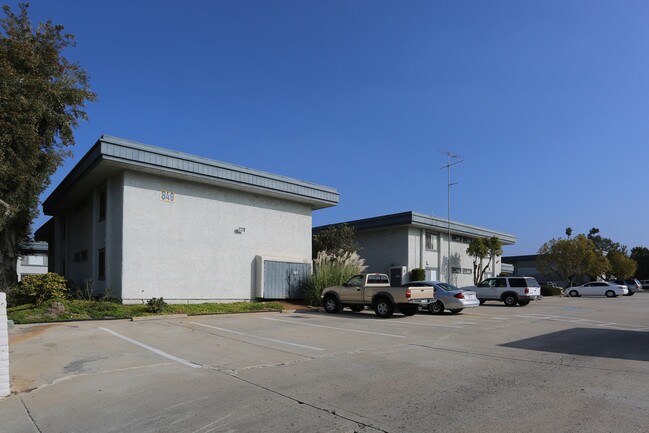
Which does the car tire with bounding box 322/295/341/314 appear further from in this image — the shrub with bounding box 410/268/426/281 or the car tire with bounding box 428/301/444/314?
the shrub with bounding box 410/268/426/281

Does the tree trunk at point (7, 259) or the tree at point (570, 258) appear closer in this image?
the tree trunk at point (7, 259)

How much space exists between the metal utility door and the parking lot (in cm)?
1053

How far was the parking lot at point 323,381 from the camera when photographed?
5496mm

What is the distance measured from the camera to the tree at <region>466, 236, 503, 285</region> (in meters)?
39.8

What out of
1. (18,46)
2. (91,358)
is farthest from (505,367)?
(18,46)

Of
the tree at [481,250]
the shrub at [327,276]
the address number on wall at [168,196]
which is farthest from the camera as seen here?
the tree at [481,250]

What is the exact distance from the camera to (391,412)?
226 inches

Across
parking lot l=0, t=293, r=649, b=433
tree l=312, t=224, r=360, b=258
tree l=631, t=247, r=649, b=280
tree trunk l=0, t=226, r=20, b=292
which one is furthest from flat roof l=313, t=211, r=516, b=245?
tree l=631, t=247, r=649, b=280

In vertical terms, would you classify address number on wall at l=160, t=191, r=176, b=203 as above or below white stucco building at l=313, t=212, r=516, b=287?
above

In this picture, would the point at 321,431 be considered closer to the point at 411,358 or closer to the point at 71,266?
the point at 411,358

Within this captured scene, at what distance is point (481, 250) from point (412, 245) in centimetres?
732

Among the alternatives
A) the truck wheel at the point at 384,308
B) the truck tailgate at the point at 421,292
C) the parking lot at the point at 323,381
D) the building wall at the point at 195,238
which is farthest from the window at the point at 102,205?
the truck tailgate at the point at 421,292

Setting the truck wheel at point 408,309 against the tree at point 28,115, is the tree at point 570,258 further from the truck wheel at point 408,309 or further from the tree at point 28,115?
the tree at point 28,115

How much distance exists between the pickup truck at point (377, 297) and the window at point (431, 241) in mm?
18292
